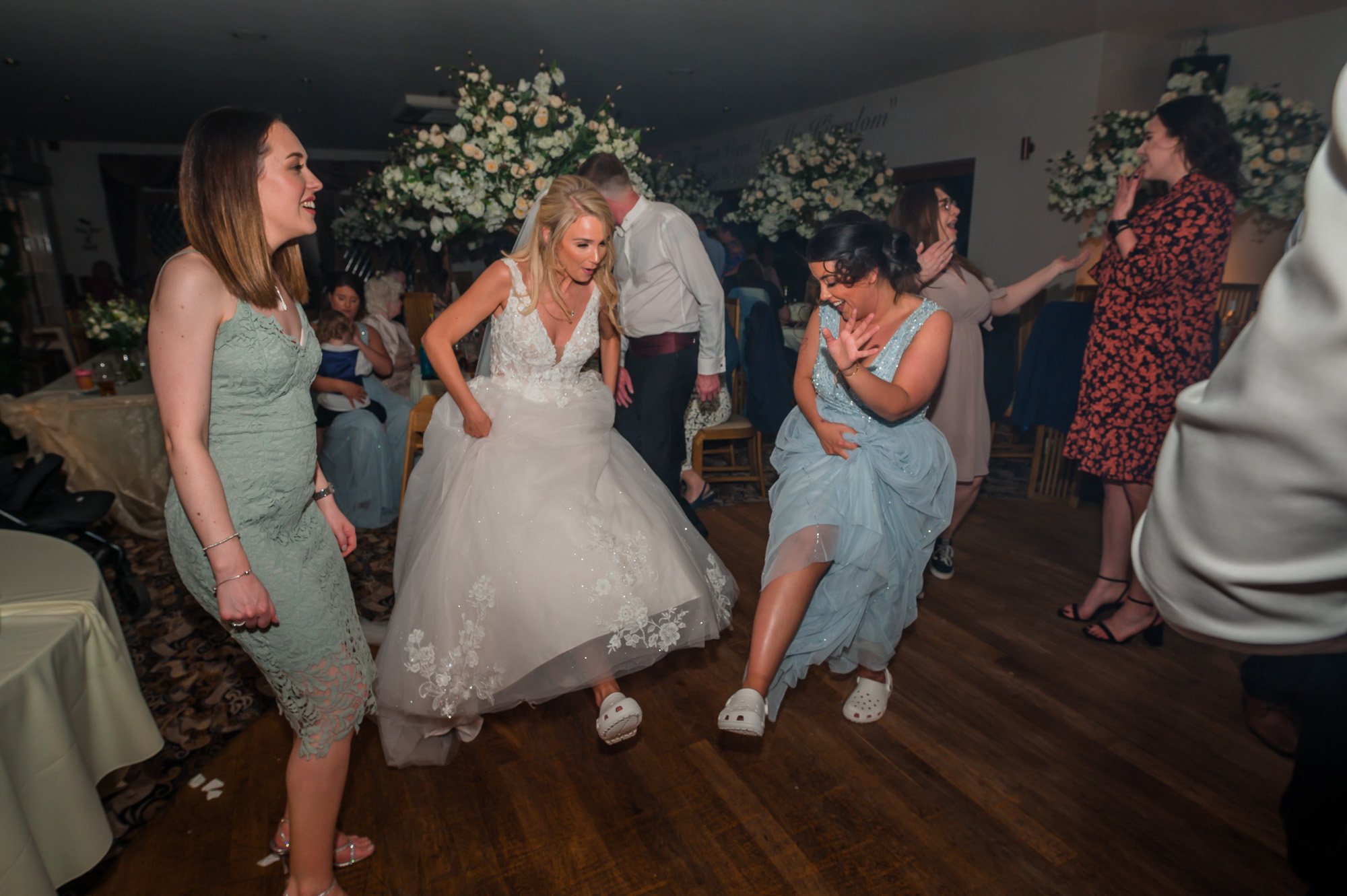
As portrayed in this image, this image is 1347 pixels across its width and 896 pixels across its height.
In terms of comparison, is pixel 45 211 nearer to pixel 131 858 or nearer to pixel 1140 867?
pixel 131 858

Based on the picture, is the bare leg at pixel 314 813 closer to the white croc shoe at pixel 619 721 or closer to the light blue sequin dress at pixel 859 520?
the white croc shoe at pixel 619 721

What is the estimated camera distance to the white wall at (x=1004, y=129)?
5.94m

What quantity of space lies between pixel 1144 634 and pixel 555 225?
2745 millimetres

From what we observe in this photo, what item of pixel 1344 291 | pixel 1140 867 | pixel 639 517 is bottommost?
pixel 1140 867

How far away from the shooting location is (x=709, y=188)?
11.4m

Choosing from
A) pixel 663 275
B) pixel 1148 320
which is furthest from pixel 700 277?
pixel 1148 320

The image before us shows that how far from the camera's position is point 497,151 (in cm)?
→ 332

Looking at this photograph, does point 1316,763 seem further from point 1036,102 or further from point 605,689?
point 1036,102

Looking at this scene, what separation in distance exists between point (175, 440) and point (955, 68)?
751cm

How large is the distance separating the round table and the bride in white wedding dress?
65 centimetres

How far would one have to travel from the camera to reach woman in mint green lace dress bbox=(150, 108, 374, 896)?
1.34 meters

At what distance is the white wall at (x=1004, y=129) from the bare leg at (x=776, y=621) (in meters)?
5.29

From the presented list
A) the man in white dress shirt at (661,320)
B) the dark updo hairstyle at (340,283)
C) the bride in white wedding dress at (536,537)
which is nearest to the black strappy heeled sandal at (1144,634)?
the bride in white wedding dress at (536,537)

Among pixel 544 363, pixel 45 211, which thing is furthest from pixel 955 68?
pixel 45 211
